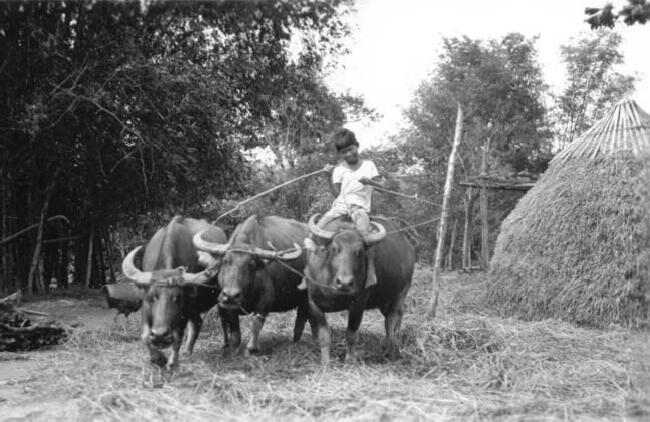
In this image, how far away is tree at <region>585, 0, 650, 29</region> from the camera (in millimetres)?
3018

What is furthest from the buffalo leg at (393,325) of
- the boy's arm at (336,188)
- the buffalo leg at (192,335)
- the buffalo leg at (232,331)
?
the buffalo leg at (192,335)

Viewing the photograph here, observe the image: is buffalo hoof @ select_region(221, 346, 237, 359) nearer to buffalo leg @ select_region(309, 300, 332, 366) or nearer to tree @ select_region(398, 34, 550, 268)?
buffalo leg @ select_region(309, 300, 332, 366)

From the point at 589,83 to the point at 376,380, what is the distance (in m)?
31.9

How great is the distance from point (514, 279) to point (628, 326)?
7.33ft

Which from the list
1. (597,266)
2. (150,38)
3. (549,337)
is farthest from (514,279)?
(150,38)

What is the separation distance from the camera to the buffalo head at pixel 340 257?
692cm

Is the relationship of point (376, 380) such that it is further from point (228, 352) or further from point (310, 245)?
point (228, 352)

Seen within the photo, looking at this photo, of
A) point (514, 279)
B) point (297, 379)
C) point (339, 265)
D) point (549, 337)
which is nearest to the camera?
point (297, 379)

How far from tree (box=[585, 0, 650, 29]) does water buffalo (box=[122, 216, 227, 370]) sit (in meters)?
4.74

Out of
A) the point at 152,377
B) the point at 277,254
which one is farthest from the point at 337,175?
the point at 152,377

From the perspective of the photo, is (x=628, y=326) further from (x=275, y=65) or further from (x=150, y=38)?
(x=150, y=38)

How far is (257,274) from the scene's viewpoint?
766cm

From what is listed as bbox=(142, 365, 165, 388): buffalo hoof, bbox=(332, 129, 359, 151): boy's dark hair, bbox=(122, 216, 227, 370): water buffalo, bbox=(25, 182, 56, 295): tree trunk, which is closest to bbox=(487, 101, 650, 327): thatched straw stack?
bbox=(332, 129, 359, 151): boy's dark hair

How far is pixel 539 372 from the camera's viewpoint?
262 inches
